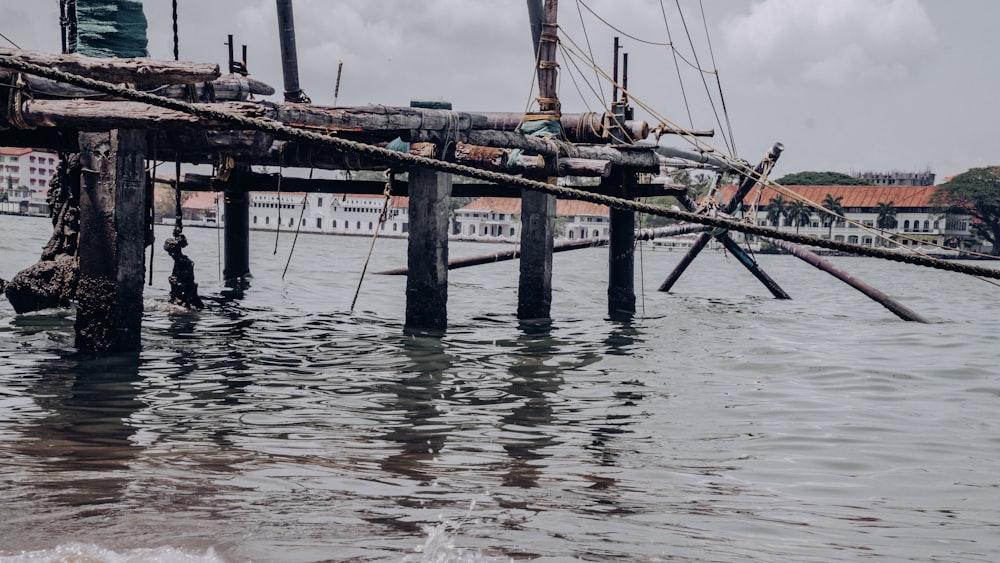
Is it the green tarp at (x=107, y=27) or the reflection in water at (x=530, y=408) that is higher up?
the green tarp at (x=107, y=27)

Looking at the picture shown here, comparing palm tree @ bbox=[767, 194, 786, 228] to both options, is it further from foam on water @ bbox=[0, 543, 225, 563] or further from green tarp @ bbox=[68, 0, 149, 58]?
foam on water @ bbox=[0, 543, 225, 563]

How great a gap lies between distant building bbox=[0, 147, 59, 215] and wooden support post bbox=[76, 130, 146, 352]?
150051mm

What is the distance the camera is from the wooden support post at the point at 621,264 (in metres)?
19.0

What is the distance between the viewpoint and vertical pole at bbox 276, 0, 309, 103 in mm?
18172

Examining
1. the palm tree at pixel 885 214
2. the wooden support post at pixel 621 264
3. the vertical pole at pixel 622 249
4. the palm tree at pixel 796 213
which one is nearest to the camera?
the vertical pole at pixel 622 249

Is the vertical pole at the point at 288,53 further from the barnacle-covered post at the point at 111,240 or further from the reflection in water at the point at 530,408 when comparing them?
the barnacle-covered post at the point at 111,240

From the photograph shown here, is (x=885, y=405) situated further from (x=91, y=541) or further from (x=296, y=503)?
(x=91, y=541)

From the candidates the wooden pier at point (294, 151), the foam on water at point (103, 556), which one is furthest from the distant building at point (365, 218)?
the foam on water at point (103, 556)

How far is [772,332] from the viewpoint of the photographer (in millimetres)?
18203

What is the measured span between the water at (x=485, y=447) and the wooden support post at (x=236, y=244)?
24.4 ft

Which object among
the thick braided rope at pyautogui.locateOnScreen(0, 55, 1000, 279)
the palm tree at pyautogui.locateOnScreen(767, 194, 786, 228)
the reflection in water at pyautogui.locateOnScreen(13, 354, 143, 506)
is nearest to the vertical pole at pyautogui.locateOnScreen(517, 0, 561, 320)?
the reflection in water at pyautogui.locateOnScreen(13, 354, 143, 506)

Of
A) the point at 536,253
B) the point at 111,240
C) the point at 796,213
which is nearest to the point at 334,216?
the point at 796,213

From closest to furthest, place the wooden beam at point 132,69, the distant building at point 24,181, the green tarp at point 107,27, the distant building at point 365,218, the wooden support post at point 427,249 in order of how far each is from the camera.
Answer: the wooden beam at point 132,69 → the green tarp at point 107,27 → the wooden support post at point 427,249 → the distant building at point 365,218 → the distant building at point 24,181

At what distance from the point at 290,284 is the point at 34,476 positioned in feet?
68.6
